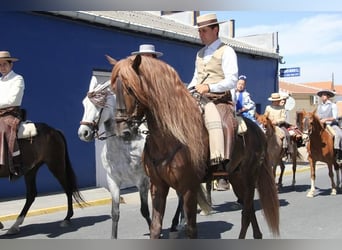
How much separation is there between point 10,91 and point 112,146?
5.79 feet

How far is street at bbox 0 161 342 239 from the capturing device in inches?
232

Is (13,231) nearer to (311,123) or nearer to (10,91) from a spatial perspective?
(10,91)

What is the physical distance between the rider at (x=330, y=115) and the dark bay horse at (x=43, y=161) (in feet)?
19.9

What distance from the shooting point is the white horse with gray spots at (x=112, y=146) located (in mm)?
5094

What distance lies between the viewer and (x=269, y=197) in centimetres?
495

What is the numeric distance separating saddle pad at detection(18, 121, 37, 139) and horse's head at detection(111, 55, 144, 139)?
296 centimetres

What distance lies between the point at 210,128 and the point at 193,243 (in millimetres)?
1071

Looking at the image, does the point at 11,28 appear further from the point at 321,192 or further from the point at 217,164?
the point at 321,192

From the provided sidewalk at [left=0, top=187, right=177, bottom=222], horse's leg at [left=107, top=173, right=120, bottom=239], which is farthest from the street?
horse's leg at [left=107, top=173, right=120, bottom=239]

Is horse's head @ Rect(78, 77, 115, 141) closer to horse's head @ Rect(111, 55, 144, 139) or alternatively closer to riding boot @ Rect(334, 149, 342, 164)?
horse's head @ Rect(111, 55, 144, 139)

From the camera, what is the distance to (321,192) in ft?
32.0

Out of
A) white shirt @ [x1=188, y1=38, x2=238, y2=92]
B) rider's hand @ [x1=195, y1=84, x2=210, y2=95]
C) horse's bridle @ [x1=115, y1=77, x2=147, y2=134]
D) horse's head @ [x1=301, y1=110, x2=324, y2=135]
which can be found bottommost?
horse's head @ [x1=301, y1=110, x2=324, y2=135]

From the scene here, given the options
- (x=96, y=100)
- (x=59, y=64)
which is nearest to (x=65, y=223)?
(x=96, y=100)

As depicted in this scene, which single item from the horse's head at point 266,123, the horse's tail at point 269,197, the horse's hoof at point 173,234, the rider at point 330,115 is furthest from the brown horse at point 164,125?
the rider at point 330,115
